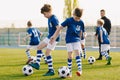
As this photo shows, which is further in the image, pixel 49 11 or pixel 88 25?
pixel 88 25

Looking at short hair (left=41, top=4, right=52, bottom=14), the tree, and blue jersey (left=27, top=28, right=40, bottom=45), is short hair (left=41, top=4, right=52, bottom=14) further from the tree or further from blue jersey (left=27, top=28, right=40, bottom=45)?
the tree

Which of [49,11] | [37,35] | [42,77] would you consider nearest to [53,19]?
[49,11]

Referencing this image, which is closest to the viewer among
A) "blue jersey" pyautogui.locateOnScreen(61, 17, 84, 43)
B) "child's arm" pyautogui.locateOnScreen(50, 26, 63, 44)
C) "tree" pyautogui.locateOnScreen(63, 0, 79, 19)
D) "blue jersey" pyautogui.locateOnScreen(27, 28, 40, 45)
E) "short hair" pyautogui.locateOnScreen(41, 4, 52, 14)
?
"child's arm" pyautogui.locateOnScreen(50, 26, 63, 44)

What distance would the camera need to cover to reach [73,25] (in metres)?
8.92

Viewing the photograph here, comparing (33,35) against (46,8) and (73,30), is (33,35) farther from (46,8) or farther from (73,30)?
(73,30)

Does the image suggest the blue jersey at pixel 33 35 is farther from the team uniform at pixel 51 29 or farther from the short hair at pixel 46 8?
the short hair at pixel 46 8

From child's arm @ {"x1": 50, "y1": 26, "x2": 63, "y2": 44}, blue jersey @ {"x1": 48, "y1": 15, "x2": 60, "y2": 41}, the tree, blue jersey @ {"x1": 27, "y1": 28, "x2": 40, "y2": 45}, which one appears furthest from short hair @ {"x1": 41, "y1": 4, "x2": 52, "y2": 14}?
the tree

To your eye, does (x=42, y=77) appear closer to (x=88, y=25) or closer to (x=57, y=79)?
(x=57, y=79)

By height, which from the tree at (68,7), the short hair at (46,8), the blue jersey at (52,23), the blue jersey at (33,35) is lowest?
the blue jersey at (33,35)

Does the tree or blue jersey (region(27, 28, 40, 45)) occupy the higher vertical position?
the tree

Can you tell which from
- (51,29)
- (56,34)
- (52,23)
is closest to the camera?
(56,34)

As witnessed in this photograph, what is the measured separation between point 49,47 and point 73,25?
96cm

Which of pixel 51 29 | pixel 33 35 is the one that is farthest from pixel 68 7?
pixel 51 29

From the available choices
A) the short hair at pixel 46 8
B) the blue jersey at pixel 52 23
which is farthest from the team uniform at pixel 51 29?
the short hair at pixel 46 8
